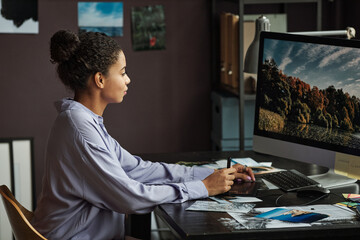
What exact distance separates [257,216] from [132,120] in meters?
2.05

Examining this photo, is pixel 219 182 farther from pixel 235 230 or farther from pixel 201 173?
pixel 235 230

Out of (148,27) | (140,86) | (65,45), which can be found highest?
(148,27)

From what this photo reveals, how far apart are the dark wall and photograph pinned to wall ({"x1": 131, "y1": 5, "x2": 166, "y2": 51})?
36mm

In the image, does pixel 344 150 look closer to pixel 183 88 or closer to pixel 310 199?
pixel 310 199

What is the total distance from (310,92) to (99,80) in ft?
2.35

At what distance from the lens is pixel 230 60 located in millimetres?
3326

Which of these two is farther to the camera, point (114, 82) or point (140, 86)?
point (140, 86)

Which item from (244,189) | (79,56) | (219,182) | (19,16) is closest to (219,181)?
(219,182)

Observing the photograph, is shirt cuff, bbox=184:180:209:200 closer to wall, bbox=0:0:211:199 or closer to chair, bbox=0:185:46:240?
chair, bbox=0:185:46:240

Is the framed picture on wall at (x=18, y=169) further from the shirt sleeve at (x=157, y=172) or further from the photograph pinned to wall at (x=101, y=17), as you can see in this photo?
the shirt sleeve at (x=157, y=172)

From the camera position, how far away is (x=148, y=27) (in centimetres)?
353

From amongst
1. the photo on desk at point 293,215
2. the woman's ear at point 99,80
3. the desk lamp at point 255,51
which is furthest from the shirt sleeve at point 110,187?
the desk lamp at point 255,51

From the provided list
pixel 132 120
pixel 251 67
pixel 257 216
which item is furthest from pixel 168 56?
pixel 257 216

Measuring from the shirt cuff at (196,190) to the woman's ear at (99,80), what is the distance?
1.35ft
